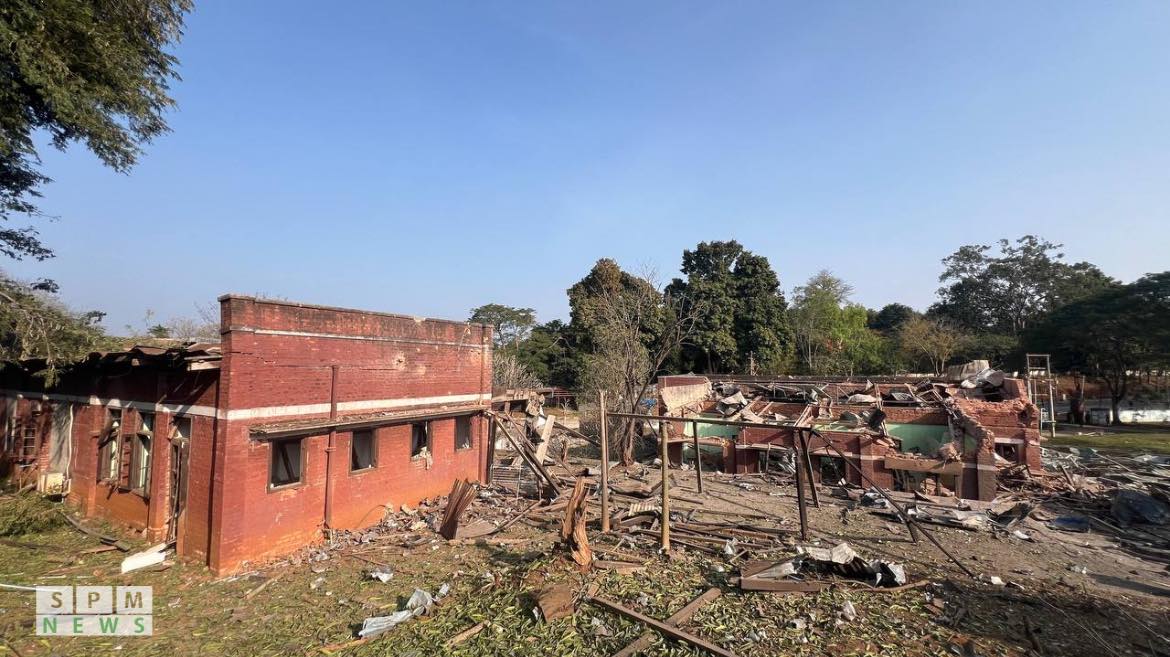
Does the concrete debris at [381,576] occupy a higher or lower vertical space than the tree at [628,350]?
lower

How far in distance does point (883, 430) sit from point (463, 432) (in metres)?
15.3

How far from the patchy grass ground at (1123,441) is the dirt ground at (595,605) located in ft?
61.6

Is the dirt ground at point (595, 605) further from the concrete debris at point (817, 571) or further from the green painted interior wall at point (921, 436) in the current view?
the green painted interior wall at point (921, 436)

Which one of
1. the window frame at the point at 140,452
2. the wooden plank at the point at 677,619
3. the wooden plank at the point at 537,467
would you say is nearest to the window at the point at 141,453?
the window frame at the point at 140,452

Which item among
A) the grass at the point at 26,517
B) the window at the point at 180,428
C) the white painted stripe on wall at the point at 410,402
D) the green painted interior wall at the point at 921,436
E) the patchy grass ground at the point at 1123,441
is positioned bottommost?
the patchy grass ground at the point at 1123,441

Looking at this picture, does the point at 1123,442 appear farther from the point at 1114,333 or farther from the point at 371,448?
the point at 371,448

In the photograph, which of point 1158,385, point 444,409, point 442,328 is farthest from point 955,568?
point 1158,385

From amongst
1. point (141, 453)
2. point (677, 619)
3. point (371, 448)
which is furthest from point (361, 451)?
point (677, 619)

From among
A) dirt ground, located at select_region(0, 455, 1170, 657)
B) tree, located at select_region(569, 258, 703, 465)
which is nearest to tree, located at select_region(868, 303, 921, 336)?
tree, located at select_region(569, 258, 703, 465)

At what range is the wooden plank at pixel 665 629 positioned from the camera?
652cm

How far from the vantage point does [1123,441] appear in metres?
26.7

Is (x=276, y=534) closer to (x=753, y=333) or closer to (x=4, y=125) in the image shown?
(x=4, y=125)

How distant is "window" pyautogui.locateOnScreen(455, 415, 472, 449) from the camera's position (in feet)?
53.4

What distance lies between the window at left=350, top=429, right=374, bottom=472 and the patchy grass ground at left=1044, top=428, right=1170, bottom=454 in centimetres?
3111
